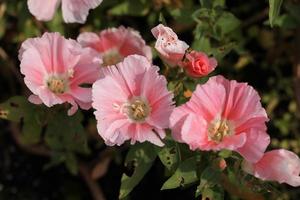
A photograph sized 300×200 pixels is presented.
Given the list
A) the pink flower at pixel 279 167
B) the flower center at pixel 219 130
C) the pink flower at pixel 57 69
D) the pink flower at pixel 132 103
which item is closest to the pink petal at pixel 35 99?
the pink flower at pixel 57 69

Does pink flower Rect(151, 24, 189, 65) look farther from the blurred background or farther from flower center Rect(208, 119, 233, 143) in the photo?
the blurred background

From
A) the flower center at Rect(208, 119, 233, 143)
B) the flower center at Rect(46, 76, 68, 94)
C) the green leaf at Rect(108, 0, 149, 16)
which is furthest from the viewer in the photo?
the green leaf at Rect(108, 0, 149, 16)

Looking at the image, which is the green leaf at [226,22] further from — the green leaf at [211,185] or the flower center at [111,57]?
the green leaf at [211,185]

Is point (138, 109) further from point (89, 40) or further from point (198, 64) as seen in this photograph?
point (89, 40)

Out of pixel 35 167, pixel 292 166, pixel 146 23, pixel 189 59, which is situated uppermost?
pixel 189 59

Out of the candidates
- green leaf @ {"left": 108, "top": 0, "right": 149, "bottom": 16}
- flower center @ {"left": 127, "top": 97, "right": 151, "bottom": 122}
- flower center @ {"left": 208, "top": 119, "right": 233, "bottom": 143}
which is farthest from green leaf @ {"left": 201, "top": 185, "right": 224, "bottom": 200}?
green leaf @ {"left": 108, "top": 0, "right": 149, "bottom": 16}

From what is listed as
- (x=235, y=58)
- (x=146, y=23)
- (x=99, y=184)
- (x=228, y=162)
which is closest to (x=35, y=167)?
(x=99, y=184)

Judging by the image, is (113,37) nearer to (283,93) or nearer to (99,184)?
(99,184)
